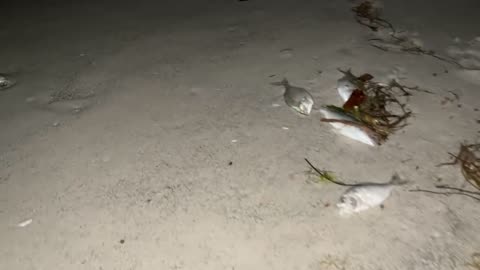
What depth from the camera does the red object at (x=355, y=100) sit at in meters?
2.06

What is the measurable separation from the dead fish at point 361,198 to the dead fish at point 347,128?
0.31 meters

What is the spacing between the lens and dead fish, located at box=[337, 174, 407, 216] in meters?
1.54

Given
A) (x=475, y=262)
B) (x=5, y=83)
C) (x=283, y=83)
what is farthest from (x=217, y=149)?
(x=5, y=83)

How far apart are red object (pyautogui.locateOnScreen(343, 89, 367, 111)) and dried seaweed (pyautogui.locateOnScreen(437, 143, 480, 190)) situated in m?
0.56

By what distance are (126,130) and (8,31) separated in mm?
1895

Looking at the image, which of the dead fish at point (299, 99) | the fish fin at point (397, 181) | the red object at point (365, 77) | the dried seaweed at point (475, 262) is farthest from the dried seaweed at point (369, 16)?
the dried seaweed at point (475, 262)

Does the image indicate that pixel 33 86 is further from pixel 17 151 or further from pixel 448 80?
pixel 448 80

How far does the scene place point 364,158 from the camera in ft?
5.92

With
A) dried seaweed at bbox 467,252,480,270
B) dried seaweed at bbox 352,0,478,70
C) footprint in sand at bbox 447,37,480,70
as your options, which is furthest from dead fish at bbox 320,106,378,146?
footprint in sand at bbox 447,37,480,70

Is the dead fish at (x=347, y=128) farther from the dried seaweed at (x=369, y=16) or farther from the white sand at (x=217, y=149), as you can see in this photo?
the dried seaweed at (x=369, y=16)

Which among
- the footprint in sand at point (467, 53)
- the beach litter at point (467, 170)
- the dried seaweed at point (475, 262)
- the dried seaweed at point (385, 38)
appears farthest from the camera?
the dried seaweed at point (385, 38)

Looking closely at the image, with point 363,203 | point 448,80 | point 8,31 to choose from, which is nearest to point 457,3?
point 448,80

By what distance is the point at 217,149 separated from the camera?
190 centimetres

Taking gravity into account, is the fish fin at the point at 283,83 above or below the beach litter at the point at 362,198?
above
